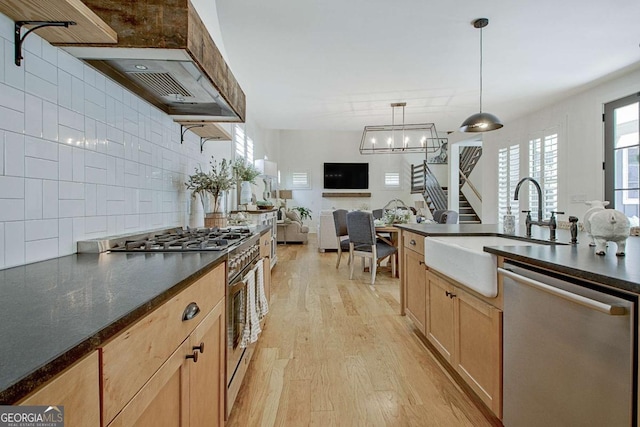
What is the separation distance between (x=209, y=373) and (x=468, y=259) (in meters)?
1.32

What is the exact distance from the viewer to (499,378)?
56.7 inches

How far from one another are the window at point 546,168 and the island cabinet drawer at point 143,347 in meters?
6.21

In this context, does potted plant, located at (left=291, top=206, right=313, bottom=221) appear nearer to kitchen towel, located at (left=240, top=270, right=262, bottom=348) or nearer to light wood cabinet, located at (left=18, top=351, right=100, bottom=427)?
kitchen towel, located at (left=240, top=270, right=262, bottom=348)

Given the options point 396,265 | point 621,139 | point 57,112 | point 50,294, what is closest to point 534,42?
point 621,139

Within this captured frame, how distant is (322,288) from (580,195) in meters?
4.30

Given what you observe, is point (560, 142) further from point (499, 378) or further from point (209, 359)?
point (209, 359)

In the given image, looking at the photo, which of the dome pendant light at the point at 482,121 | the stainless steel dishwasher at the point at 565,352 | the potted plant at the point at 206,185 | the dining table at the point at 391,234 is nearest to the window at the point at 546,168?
the dining table at the point at 391,234

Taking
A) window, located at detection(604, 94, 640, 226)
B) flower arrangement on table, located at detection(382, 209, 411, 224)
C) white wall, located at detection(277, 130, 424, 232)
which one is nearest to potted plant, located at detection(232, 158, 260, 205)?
flower arrangement on table, located at detection(382, 209, 411, 224)

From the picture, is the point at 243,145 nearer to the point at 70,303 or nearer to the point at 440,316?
the point at 440,316

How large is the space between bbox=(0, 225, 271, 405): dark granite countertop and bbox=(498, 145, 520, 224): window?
21.9 feet

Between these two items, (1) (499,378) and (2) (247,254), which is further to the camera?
(2) (247,254)

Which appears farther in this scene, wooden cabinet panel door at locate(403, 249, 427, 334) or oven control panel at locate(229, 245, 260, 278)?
wooden cabinet panel door at locate(403, 249, 427, 334)

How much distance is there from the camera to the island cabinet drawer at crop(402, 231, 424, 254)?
243 cm

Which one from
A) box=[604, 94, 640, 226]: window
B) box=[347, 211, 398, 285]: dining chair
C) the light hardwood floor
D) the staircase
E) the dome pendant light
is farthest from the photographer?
the staircase
